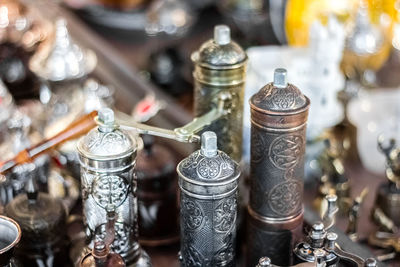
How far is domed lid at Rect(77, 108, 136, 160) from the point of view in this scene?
3.21 feet

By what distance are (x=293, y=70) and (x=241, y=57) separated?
0.40 m

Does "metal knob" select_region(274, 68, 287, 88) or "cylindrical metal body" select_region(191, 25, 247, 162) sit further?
"cylindrical metal body" select_region(191, 25, 247, 162)

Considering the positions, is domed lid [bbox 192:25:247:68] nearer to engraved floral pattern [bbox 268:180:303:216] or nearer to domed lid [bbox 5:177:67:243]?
engraved floral pattern [bbox 268:180:303:216]

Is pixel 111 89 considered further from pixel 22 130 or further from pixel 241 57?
pixel 241 57

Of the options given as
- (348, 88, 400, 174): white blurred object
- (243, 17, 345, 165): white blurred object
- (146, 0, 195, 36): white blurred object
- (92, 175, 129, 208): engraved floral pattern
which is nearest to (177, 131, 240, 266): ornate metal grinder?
(92, 175, 129, 208): engraved floral pattern

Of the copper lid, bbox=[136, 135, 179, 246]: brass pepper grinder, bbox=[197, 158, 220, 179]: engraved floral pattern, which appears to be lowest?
bbox=[136, 135, 179, 246]: brass pepper grinder

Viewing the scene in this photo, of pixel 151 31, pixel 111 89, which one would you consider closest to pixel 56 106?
pixel 111 89

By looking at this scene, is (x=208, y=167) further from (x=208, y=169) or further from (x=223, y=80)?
(x=223, y=80)

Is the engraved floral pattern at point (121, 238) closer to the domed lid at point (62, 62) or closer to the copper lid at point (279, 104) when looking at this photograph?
the copper lid at point (279, 104)

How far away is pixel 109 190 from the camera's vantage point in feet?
3.30

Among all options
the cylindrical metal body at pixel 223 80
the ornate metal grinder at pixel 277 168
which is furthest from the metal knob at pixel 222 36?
the ornate metal grinder at pixel 277 168

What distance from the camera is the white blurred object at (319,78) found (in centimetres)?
144

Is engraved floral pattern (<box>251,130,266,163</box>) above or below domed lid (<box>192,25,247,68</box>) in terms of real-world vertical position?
below

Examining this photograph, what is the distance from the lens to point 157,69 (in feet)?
6.41
